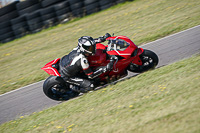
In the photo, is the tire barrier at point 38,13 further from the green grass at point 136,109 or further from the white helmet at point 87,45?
the green grass at point 136,109

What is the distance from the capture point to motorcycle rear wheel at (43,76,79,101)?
249 inches

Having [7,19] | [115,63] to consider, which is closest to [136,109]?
[115,63]

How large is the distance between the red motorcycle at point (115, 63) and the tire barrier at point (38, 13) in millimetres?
9501

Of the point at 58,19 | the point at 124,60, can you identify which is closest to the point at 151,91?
the point at 124,60

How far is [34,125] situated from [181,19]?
8.03m

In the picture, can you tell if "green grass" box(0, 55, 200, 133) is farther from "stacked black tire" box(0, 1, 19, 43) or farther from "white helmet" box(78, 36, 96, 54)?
"stacked black tire" box(0, 1, 19, 43)

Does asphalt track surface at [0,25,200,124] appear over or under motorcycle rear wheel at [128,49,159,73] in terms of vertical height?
under

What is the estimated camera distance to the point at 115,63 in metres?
6.00

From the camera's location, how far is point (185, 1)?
13062 millimetres

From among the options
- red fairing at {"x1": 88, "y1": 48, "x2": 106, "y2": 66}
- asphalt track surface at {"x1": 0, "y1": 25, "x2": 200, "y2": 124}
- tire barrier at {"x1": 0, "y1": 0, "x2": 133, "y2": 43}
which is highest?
tire barrier at {"x1": 0, "y1": 0, "x2": 133, "y2": 43}

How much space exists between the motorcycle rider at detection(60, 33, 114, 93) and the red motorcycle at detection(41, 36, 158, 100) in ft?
0.56

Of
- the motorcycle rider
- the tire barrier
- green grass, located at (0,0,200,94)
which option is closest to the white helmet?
the motorcycle rider

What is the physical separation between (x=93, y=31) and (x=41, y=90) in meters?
6.09

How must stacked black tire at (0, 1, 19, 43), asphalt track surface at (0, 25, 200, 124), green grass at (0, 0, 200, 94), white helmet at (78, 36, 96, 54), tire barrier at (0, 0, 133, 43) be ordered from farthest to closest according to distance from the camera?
1. stacked black tire at (0, 1, 19, 43)
2. tire barrier at (0, 0, 133, 43)
3. green grass at (0, 0, 200, 94)
4. asphalt track surface at (0, 25, 200, 124)
5. white helmet at (78, 36, 96, 54)
